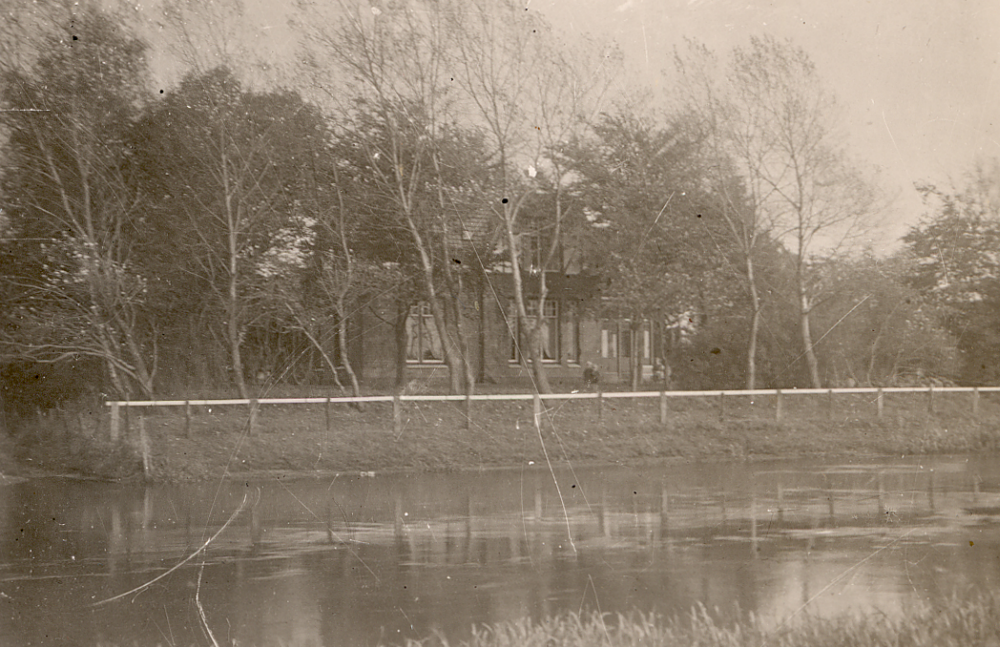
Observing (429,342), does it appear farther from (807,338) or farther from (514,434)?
(807,338)

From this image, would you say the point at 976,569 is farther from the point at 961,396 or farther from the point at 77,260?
the point at 77,260

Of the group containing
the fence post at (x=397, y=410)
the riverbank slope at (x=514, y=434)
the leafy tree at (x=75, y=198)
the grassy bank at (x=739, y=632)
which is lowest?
the grassy bank at (x=739, y=632)

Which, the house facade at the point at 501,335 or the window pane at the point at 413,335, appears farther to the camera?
the window pane at the point at 413,335

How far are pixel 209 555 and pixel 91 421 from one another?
2.43 m

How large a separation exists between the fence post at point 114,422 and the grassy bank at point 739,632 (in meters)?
4.85

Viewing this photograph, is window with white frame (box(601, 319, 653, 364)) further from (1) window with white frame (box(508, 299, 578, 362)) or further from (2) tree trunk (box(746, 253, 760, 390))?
(2) tree trunk (box(746, 253, 760, 390))

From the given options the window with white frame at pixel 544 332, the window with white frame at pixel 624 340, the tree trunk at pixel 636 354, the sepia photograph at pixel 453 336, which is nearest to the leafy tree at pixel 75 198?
the sepia photograph at pixel 453 336

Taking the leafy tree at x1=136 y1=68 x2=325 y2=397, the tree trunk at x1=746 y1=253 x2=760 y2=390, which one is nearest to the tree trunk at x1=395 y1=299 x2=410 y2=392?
the leafy tree at x1=136 y1=68 x2=325 y2=397

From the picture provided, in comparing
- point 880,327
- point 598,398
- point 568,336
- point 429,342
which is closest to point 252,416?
point 429,342

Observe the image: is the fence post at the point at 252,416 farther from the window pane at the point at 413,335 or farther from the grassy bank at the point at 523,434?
the window pane at the point at 413,335

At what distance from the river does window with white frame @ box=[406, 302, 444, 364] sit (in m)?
1.60

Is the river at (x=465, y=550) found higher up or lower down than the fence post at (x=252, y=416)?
lower down

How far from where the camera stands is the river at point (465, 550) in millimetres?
5430

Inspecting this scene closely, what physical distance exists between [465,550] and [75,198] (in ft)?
17.9
